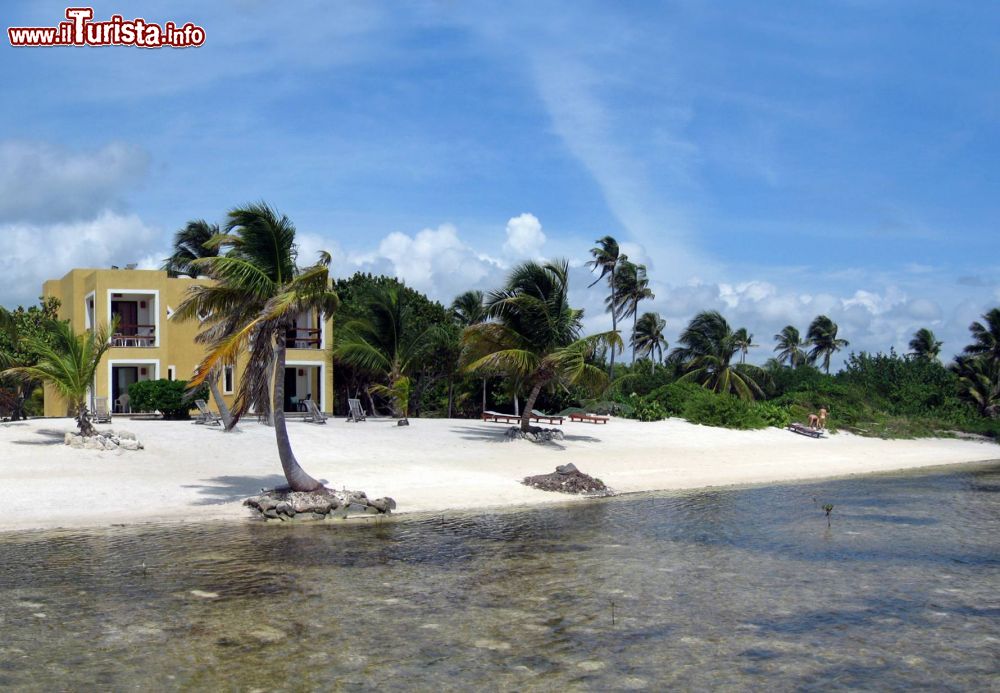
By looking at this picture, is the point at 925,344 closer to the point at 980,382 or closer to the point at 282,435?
the point at 980,382

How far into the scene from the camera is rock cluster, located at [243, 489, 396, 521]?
1720 centimetres

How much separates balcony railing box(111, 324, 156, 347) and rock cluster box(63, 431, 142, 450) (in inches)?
558

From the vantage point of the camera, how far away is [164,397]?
30672 millimetres

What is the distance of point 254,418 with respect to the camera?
30672 millimetres

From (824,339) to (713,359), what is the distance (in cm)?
4507

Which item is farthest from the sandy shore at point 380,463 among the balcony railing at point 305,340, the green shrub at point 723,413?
the balcony railing at point 305,340

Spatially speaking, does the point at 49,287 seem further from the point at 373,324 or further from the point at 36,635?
the point at 36,635

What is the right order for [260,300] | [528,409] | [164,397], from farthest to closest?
1. [164,397]
2. [528,409]
3. [260,300]

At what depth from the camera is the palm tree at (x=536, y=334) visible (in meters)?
28.1

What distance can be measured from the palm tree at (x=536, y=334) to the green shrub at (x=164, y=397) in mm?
10015

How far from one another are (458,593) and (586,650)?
9.38 feet

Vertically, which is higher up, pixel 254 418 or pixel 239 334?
pixel 239 334

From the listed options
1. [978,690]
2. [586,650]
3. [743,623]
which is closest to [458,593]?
[586,650]

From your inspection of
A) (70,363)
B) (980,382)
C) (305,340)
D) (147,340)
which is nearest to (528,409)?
(305,340)
